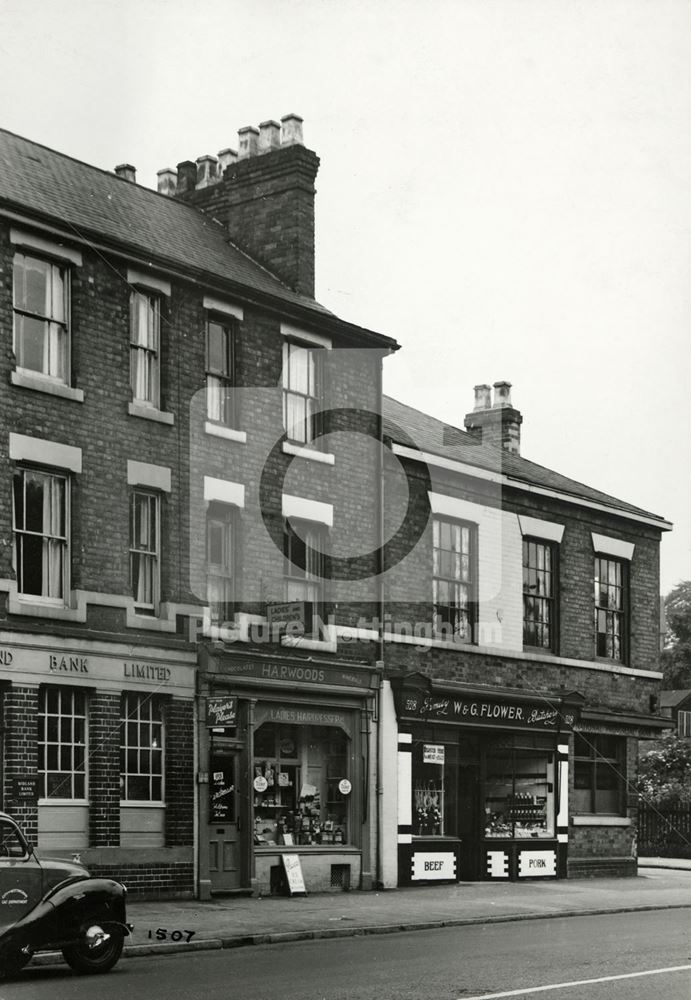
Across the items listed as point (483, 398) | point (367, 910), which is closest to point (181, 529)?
point (367, 910)

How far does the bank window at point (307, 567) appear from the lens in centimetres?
2431

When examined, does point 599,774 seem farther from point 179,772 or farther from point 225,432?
point 225,432

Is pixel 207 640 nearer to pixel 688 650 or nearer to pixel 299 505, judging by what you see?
pixel 299 505

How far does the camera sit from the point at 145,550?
2198cm

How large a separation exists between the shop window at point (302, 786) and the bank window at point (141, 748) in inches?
82.3

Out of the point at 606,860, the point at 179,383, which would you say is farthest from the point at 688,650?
the point at 179,383

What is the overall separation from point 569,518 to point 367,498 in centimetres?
623

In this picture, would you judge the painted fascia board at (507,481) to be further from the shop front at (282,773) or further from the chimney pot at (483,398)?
the chimney pot at (483,398)

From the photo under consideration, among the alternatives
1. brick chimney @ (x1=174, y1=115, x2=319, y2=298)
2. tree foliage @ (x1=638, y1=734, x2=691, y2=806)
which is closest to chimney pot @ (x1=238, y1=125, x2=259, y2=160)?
brick chimney @ (x1=174, y1=115, x2=319, y2=298)

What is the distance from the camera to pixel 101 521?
69.5ft

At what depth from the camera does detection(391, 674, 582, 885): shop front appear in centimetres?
2605

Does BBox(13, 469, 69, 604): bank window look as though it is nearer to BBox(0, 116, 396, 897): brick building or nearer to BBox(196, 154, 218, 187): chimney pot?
BBox(0, 116, 396, 897): brick building

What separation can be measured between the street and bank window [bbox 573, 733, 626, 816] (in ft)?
39.0

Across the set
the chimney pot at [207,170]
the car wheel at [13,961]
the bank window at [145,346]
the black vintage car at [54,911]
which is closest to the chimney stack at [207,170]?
the chimney pot at [207,170]
